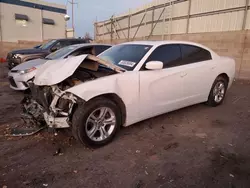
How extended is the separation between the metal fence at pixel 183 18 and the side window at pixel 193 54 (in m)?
5.32

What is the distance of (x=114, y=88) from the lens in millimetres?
2990

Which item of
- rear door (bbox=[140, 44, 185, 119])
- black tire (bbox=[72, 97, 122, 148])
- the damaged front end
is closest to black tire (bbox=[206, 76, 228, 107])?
rear door (bbox=[140, 44, 185, 119])

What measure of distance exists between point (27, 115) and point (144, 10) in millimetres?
13516

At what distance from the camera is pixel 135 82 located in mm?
3221

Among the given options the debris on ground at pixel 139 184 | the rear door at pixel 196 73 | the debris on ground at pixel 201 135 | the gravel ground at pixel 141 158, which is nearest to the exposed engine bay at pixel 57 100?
the gravel ground at pixel 141 158

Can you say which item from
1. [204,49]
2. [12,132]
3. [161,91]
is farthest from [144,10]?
[12,132]

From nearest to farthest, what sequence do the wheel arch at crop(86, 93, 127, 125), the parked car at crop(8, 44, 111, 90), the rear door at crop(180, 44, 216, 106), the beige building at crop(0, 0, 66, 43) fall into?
1. the wheel arch at crop(86, 93, 127, 125)
2. the rear door at crop(180, 44, 216, 106)
3. the parked car at crop(8, 44, 111, 90)
4. the beige building at crop(0, 0, 66, 43)

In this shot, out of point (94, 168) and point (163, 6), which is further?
point (163, 6)

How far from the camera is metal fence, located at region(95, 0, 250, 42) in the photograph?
8766 mm

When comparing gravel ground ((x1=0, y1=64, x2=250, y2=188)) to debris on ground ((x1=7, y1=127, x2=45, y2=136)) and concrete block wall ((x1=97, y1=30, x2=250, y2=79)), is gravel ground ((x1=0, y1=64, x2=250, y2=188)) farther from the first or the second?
concrete block wall ((x1=97, y1=30, x2=250, y2=79))

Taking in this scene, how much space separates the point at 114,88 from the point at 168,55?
4.91ft

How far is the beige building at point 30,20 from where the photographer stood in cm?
1897

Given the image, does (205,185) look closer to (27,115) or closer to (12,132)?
(27,115)

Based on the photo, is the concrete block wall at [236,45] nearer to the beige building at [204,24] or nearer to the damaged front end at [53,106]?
the beige building at [204,24]
